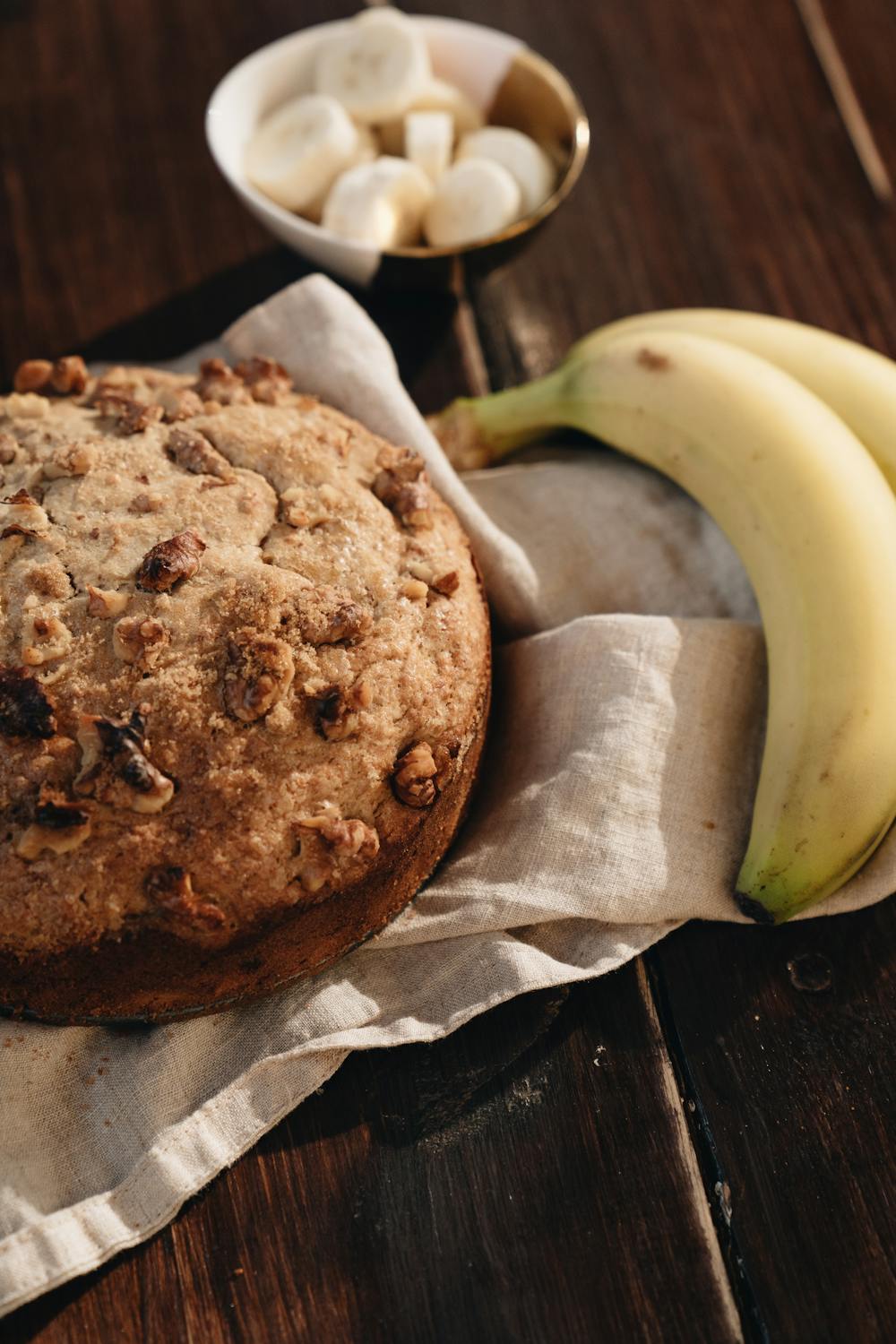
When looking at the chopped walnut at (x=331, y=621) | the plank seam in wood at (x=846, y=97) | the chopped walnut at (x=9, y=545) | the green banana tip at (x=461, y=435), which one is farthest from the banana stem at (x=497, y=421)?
the plank seam in wood at (x=846, y=97)

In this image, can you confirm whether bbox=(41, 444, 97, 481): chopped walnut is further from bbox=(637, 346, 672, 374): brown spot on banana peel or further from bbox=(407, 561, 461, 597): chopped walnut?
bbox=(637, 346, 672, 374): brown spot on banana peel

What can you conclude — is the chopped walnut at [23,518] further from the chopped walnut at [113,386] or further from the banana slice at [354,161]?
the banana slice at [354,161]

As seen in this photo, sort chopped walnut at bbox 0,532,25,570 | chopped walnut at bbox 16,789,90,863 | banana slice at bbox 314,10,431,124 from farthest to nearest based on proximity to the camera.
Result: 1. banana slice at bbox 314,10,431,124
2. chopped walnut at bbox 0,532,25,570
3. chopped walnut at bbox 16,789,90,863

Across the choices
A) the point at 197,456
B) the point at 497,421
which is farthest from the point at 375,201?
the point at 197,456

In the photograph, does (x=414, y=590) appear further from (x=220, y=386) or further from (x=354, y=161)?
(x=354, y=161)

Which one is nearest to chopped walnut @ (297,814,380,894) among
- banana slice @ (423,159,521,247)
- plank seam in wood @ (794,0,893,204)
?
banana slice @ (423,159,521,247)

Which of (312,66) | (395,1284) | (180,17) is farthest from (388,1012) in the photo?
(180,17)

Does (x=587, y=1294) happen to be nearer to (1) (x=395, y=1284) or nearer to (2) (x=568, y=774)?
(1) (x=395, y=1284)

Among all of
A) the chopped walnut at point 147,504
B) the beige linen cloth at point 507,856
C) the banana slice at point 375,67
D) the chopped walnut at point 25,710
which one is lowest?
the beige linen cloth at point 507,856
